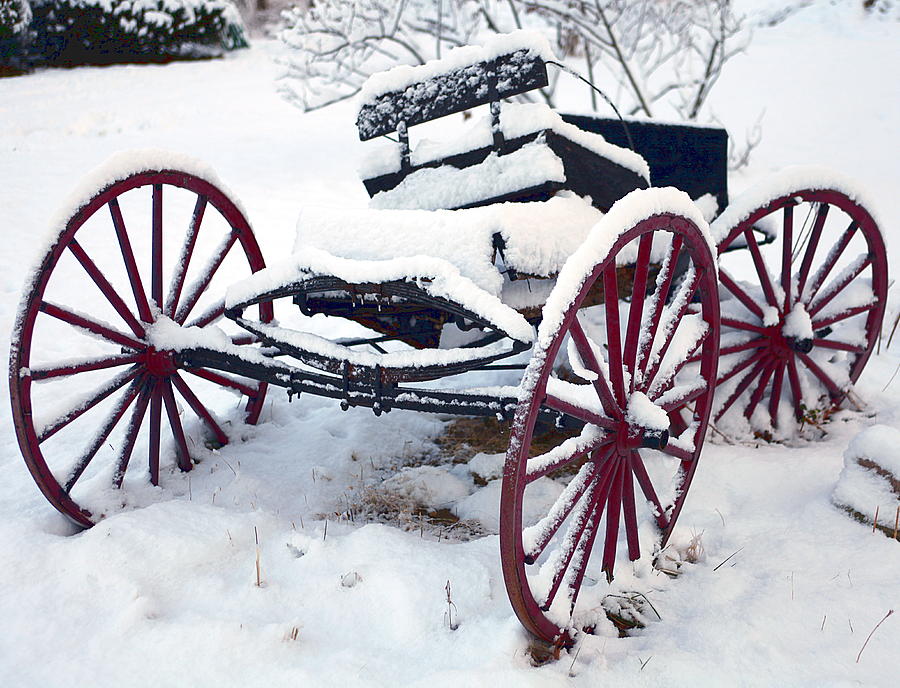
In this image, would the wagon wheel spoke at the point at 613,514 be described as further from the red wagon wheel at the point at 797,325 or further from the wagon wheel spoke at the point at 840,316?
the wagon wheel spoke at the point at 840,316

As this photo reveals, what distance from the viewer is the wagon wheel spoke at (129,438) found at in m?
2.51

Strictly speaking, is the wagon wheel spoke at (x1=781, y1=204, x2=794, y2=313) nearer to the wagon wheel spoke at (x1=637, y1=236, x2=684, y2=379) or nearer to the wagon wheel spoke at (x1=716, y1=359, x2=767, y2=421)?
the wagon wheel spoke at (x1=716, y1=359, x2=767, y2=421)

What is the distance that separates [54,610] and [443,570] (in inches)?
41.7

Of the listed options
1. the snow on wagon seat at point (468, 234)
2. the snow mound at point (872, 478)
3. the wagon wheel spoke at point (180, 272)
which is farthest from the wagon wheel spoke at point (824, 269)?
the wagon wheel spoke at point (180, 272)

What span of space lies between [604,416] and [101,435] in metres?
1.70

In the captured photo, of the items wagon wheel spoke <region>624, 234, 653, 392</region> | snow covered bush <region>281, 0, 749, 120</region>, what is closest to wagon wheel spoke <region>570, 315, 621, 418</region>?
wagon wheel spoke <region>624, 234, 653, 392</region>

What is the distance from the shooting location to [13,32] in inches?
381

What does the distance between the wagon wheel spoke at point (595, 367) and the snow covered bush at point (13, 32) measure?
10688 millimetres

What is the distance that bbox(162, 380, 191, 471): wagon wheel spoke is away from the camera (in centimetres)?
264

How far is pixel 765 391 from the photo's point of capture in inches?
124

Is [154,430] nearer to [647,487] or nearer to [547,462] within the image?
[547,462]

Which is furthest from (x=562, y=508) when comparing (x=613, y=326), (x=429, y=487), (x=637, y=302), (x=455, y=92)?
(x=455, y=92)

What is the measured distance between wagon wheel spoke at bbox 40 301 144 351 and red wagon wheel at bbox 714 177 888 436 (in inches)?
84.1

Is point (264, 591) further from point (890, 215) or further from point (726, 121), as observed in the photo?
point (726, 121)
